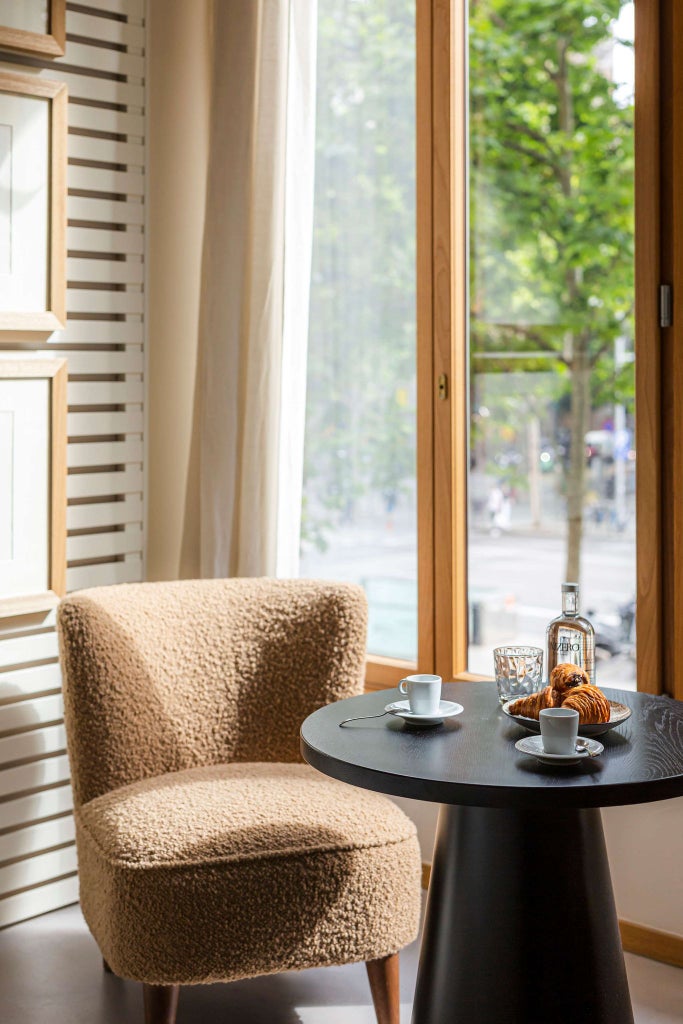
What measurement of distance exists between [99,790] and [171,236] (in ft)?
5.00

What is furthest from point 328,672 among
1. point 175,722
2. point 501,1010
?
point 501,1010

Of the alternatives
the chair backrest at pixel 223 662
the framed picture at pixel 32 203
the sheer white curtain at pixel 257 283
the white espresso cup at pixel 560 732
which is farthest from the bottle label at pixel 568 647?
the framed picture at pixel 32 203

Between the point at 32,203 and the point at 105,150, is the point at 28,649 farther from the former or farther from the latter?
the point at 105,150

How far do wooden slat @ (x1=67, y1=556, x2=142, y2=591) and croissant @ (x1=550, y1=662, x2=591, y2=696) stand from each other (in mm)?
1408

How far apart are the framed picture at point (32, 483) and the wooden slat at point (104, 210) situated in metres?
0.38

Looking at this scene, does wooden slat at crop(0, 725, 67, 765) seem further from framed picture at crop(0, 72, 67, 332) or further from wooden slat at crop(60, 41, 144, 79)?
wooden slat at crop(60, 41, 144, 79)

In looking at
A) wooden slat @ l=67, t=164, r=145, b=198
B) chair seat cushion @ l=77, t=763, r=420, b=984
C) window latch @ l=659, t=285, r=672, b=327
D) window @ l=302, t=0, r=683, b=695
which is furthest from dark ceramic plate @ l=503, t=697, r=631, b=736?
wooden slat @ l=67, t=164, r=145, b=198

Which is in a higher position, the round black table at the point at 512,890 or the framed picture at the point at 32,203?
the framed picture at the point at 32,203

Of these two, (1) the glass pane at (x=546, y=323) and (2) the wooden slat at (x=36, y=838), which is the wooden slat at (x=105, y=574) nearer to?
(2) the wooden slat at (x=36, y=838)

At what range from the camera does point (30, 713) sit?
2.68 metres

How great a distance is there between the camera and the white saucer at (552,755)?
152cm

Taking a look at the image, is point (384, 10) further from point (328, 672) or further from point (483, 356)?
point (328, 672)

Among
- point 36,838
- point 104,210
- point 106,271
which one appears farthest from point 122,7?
point 36,838

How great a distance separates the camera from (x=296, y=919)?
194 centimetres
